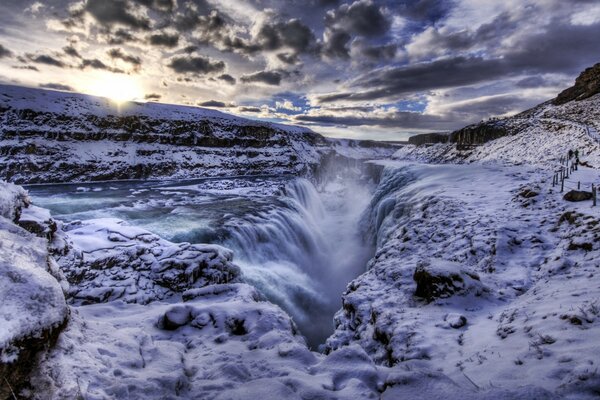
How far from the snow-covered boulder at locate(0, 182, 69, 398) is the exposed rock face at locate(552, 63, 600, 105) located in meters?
88.2

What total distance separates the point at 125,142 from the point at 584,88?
334 ft

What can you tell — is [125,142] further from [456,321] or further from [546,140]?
[546,140]

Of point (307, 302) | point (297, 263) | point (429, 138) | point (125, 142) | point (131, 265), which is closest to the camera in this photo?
point (131, 265)

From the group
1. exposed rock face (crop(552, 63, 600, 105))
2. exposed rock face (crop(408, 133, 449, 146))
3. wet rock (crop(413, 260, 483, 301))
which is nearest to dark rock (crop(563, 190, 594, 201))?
wet rock (crop(413, 260, 483, 301))

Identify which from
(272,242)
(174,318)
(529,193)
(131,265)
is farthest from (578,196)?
(131,265)

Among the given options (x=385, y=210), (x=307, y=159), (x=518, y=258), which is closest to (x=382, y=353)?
(x=518, y=258)

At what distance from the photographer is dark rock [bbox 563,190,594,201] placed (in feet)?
34.4

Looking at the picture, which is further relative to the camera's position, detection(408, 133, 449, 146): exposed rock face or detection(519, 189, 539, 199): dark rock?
detection(408, 133, 449, 146): exposed rock face

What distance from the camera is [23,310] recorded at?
120 inches

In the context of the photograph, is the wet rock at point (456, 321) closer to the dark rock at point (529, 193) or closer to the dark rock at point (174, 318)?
the dark rock at point (174, 318)

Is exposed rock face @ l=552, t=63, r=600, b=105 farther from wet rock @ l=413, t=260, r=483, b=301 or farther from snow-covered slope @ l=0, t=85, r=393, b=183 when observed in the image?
wet rock @ l=413, t=260, r=483, b=301

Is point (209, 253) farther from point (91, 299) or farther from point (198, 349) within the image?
point (198, 349)

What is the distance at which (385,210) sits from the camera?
21641mm

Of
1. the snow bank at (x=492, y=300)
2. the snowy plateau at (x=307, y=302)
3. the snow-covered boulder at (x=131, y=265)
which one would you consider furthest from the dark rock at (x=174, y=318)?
the snow bank at (x=492, y=300)
